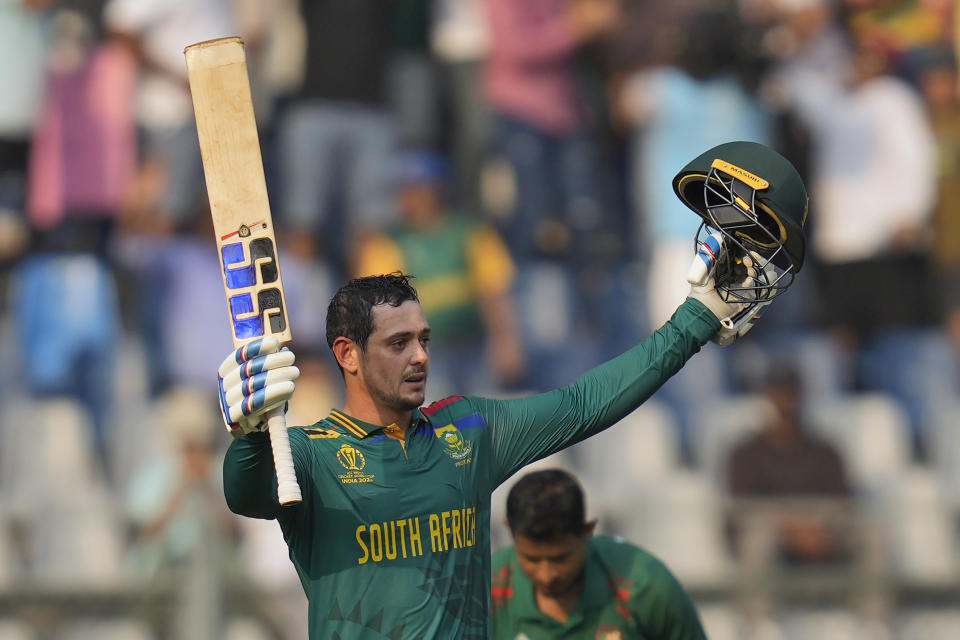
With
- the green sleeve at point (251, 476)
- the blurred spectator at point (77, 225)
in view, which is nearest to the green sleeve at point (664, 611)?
the green sleeve at point (251, 476)

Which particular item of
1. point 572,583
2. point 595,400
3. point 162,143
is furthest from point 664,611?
point 162,143

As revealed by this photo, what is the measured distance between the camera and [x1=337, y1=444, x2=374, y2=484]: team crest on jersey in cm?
415

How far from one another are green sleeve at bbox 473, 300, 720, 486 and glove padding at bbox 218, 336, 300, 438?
2.61 feet

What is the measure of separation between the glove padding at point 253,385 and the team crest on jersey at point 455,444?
2.01 ft

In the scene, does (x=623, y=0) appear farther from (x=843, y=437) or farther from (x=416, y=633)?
(x=416, y=633)

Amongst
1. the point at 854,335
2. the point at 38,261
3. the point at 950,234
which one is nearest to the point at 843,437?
the point at 854,335

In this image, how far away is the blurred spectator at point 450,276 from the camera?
9.56 metres

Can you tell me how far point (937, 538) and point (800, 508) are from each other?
3.27ft

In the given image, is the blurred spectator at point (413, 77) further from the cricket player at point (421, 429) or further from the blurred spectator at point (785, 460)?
the cricket player at point (421, 429)

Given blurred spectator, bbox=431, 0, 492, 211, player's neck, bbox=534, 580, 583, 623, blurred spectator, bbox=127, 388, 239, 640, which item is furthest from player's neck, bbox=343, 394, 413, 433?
blurred spectator, bbox=431, 0, 492, 211

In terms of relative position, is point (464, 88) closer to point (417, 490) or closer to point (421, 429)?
point (421, 429)

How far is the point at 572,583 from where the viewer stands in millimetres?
5332

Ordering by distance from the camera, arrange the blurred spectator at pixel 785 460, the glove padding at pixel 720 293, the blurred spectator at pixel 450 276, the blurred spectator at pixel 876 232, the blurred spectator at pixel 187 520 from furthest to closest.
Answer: the blurred spectator at pixel 876 232 → the blurred spectator at pixel 450 276 → the blurred spectator at pixel 785 460 → the blurred spectator at pixel 187 520 → the glove padding at pixel 720 293

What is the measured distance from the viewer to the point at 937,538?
920cm
